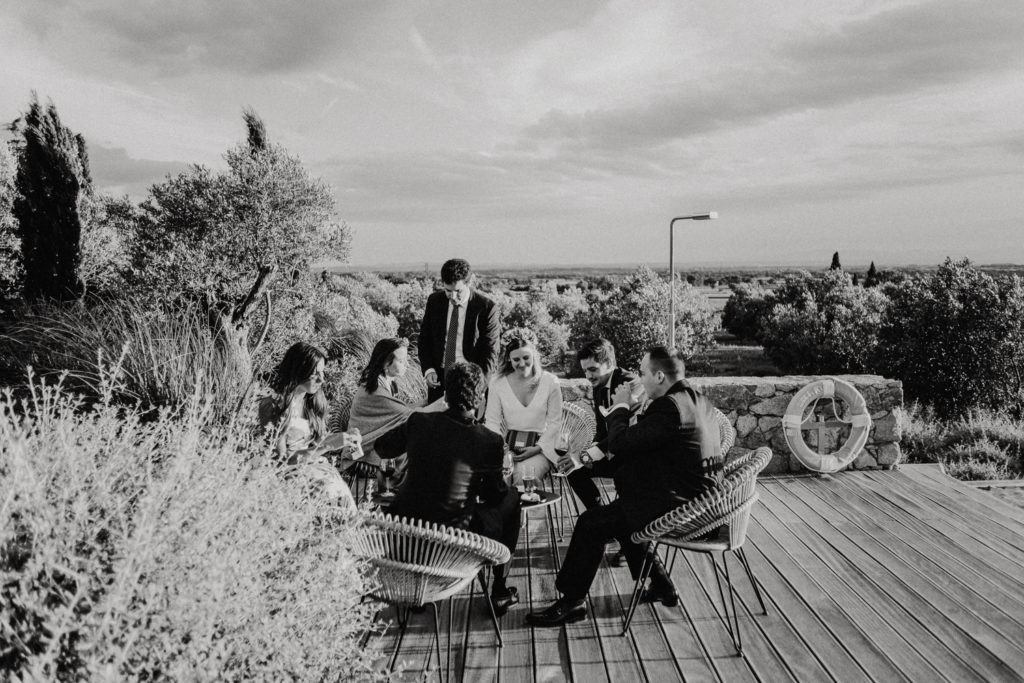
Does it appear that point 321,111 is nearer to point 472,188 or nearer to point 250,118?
point 250,118

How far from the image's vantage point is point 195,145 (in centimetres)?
1355

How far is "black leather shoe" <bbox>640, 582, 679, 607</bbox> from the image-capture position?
344cm

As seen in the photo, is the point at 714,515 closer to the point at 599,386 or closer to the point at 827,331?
the point at 599,386

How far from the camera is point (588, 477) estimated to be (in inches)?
167

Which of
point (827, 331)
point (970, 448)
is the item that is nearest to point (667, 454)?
point (970, 448)

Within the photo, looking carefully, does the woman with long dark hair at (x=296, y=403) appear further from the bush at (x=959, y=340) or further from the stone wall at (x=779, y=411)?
the bush at (x=959, y=340)

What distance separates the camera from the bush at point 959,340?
759 inches

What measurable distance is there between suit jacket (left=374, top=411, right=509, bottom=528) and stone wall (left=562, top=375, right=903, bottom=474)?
304 cm

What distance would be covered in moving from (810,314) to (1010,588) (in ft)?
108

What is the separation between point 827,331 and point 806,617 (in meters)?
32.4

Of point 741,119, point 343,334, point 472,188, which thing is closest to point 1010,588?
point 343,334

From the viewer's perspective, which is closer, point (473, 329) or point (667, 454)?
point (667, 454)

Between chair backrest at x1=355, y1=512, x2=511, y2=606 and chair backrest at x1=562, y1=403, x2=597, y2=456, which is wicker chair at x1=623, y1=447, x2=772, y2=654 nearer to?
chair backrest at x1=355, y1=512, x2=511, y2=606

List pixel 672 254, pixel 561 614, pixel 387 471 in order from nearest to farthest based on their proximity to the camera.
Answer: pixel 561 614 < pixel 387 471 < pixel 672 254
